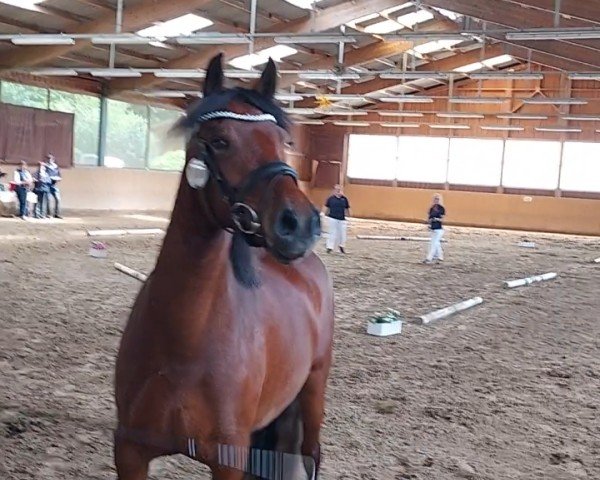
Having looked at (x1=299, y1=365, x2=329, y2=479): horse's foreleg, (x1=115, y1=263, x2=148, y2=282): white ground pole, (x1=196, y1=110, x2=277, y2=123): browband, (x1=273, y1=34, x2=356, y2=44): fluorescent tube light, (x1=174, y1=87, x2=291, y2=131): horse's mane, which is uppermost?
(x1=273, y1=34, x2=356, y2=44): fluorescent tube light

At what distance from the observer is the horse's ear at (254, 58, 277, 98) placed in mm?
2182

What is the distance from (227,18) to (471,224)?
1498cm

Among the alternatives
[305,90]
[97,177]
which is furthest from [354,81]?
[97,177]

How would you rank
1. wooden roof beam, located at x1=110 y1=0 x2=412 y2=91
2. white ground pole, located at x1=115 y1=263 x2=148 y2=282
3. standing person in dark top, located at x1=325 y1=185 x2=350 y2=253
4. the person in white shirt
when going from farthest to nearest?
the person in white shirt, wooden roof beam, located at x1=110 y1=0 x2=412 y2=91, standing person in dark top, located at x1=325 y1=185 x2=350 y2=253, white ground pole, located at x1=115 y1=263 x2=148 y2=282

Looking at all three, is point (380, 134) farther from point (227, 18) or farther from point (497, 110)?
point (227, 18)

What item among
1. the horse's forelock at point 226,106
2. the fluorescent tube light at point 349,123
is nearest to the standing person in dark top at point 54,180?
the fluorescent tube light at point 349,123

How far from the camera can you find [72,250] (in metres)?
12.5

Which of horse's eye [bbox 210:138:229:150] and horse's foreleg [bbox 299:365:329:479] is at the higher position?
horse's eye [bbox 210:138:229:150]

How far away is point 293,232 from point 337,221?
13151 millimetres

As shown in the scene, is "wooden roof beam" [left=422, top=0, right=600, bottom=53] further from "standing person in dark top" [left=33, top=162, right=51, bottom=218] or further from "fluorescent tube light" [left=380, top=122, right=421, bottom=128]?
"fluorescent tube light" [left=380, top=122, right=421, bottom=128]

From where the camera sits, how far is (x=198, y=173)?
2002mm

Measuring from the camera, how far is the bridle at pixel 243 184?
6.19ft

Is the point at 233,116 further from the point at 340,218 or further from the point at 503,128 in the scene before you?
the point at 503,128

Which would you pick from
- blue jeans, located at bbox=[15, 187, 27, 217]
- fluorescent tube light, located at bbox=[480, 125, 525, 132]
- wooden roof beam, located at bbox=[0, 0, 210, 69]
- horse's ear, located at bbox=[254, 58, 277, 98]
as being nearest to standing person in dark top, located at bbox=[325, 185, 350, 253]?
wooden roof beam, located at bbox=[0, 0, 210, 69]
